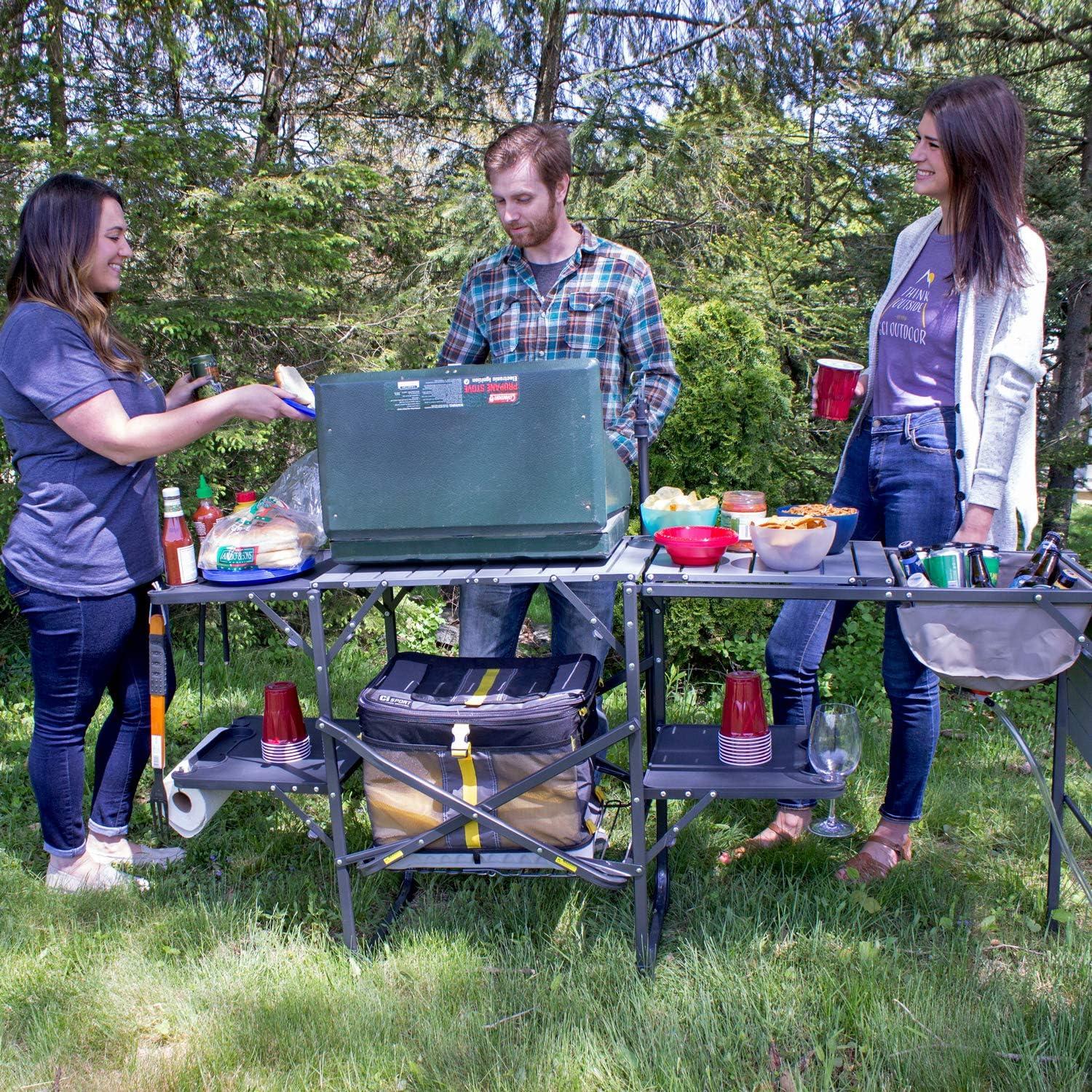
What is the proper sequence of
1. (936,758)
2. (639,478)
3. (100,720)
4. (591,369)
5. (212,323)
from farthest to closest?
1. (212,323)
2. (100,720)
3. (936,758)
4. (639,478)
5. (591,369)

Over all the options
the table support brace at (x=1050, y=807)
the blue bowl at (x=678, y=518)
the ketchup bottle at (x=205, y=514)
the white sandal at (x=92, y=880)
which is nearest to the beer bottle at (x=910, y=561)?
the table support brace at (x=1050, y=807)

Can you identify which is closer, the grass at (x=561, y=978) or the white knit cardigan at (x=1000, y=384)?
the grass at (x=561, y=978)

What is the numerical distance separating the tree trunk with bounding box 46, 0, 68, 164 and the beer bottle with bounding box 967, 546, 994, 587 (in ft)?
15.7

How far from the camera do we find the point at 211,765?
8.34 feet

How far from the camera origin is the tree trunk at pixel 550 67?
604 centimetres

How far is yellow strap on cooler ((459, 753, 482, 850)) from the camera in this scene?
7.35 feet

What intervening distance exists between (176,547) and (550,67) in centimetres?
490

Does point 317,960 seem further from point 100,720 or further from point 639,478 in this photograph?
point 100,720

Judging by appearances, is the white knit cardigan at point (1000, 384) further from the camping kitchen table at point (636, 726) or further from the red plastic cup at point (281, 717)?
the red plastic cup at point (281, 717)

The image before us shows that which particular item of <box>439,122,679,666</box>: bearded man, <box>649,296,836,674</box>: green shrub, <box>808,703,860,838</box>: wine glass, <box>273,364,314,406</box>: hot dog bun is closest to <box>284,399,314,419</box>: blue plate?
<box>273,364,314,406</box>: hot dog bun

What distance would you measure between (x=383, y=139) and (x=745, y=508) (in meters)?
5.21

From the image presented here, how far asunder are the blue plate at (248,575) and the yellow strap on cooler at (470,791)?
0.62m

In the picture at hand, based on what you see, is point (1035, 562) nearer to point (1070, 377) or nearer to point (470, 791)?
point (470, 791)

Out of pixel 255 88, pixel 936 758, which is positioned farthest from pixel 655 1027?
pixel 255 88
